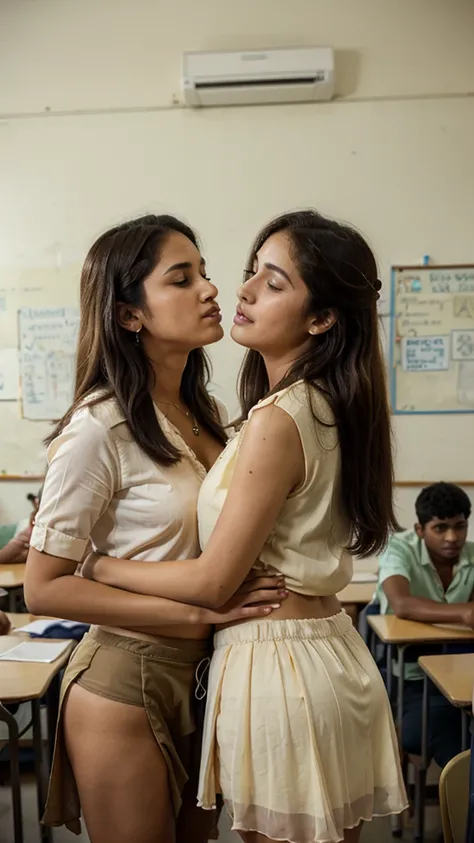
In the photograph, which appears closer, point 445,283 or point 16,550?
point 16,550

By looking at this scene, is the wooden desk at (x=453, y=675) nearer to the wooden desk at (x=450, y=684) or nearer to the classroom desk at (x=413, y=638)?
the wooden desk at (x=450, y=684)

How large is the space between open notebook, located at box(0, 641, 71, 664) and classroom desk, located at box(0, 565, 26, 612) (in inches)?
26.5

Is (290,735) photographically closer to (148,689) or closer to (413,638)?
(148,689)

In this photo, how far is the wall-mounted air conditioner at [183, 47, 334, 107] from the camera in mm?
4137

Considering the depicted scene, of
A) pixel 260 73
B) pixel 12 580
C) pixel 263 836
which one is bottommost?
pixel 12 580

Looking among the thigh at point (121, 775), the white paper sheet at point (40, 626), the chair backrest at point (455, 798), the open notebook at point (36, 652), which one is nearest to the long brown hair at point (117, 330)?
the thigh at point (121, 775)

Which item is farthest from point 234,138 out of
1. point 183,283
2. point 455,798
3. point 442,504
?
Result: point 455,798

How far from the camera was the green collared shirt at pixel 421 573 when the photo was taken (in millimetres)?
3119

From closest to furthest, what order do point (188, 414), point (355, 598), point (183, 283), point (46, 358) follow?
point (183, 283)
point (188, 414)
point (355, 598)
point (46, 358)

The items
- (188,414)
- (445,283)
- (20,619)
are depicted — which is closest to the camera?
(188,414)

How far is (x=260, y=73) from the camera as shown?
416 cm

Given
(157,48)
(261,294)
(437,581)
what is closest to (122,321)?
(261,294)

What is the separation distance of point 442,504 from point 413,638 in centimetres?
70

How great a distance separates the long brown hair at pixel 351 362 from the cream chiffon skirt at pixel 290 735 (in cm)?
24
